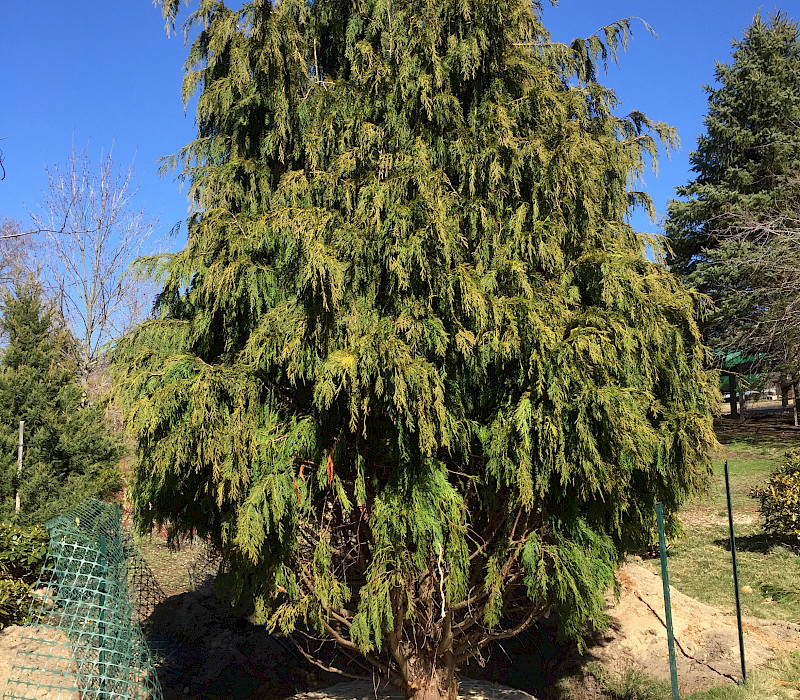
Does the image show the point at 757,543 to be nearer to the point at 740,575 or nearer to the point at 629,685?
the point at 740,575

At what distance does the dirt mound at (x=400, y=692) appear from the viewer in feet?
22.5

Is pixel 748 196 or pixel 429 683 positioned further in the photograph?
pixel 748 196

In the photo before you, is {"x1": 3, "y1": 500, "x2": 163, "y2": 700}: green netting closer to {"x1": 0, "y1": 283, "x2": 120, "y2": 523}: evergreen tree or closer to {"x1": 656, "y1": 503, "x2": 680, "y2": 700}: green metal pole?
{"x1": 0, "y1": 283, "x2": 120, "y2": 523}: evergreen tree

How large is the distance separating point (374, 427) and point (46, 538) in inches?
223

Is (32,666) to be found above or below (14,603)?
below

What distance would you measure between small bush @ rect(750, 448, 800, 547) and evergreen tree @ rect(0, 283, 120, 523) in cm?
1091

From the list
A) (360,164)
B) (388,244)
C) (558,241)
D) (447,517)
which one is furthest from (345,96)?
(447,517)

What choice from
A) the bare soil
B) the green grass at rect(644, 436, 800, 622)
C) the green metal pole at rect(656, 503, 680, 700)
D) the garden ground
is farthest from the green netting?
the green grass at rect(644, 436, 800, 622)

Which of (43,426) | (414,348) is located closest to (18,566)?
(43,426)

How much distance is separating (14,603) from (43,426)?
3.91m

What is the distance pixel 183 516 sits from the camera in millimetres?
5805

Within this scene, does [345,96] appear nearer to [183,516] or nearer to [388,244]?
[388,244]

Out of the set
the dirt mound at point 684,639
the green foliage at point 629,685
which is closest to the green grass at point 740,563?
the dirt mound at point 684,639

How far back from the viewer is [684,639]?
758cm
